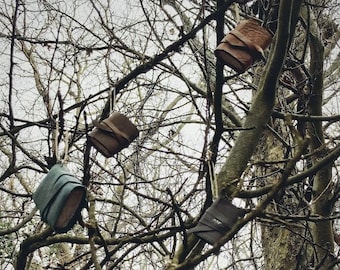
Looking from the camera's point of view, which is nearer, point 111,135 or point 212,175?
point 212,175

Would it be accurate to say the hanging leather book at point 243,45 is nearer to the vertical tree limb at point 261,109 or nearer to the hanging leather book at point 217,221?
the vertical tree limb at point 261,109

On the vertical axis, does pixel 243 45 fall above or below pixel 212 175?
above

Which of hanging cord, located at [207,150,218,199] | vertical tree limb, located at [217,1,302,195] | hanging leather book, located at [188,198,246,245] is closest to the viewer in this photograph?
hanging leather book, located at [188,198,246,245]

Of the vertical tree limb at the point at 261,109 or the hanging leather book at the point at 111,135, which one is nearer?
the vertical tree limb at the point at 261,109

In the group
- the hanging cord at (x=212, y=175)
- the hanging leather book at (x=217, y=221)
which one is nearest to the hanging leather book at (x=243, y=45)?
the hanging cord at (x=212, y=175)

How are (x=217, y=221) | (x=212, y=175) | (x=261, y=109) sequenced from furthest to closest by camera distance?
(x=261, y=109) → (x=212, y=175) → (x=217, y=221)

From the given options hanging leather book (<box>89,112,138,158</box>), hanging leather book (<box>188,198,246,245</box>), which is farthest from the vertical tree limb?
hanging leather book (<box>89,112,138,158</box>)

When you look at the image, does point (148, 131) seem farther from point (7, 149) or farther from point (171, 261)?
point (7, 149)

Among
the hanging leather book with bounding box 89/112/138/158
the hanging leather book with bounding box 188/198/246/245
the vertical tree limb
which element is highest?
the hanging leather book with bounding box 89/112/138/158

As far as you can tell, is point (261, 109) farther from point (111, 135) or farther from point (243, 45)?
point (111, 135)

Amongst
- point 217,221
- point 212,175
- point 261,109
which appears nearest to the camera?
point 217,221

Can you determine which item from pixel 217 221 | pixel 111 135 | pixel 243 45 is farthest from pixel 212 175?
pixel 243 45

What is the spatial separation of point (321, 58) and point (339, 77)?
1.35 meters

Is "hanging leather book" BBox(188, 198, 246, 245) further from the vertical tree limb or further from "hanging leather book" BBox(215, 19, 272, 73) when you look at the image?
"hanging leather book" BBox(215, 19, 272, 73)
